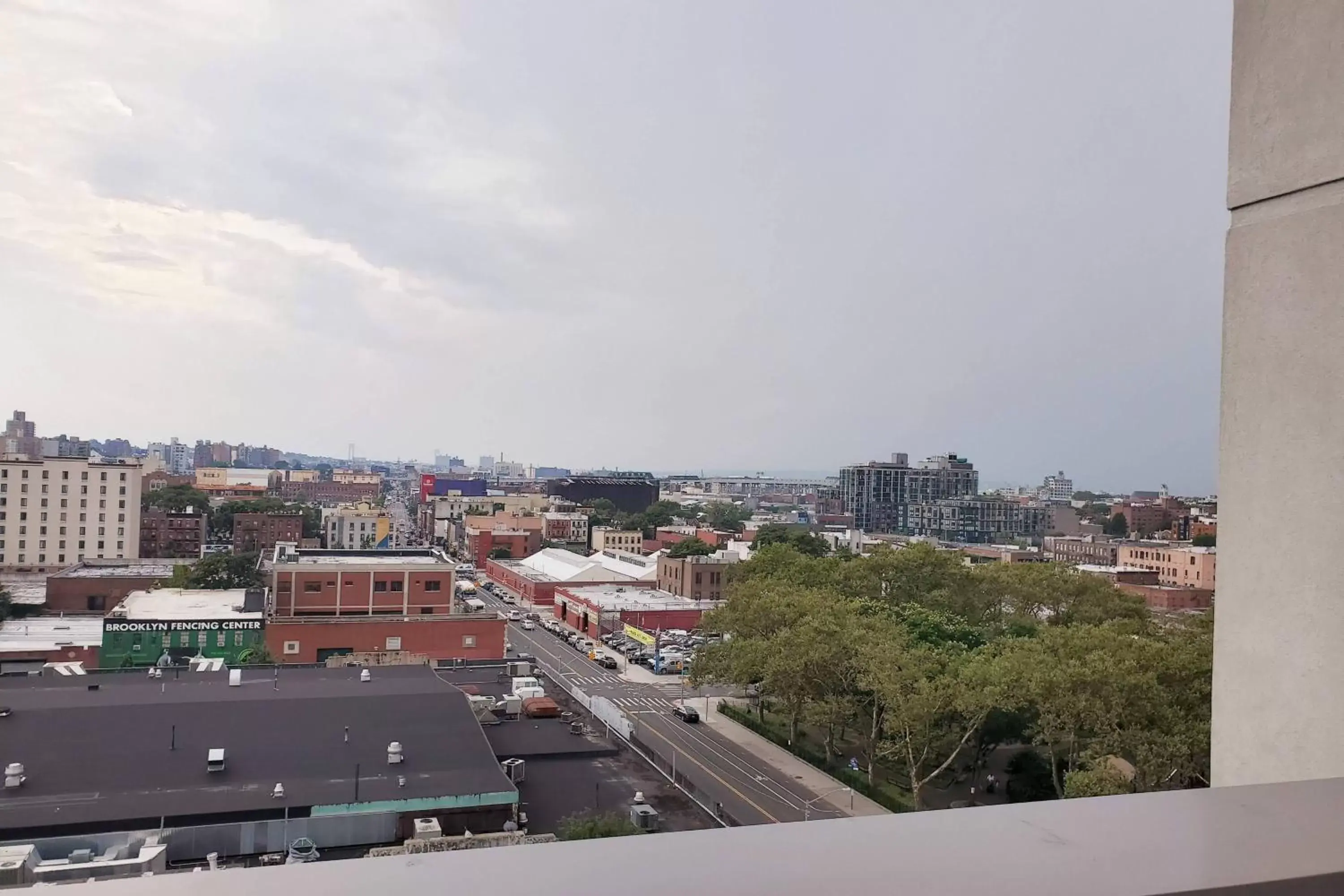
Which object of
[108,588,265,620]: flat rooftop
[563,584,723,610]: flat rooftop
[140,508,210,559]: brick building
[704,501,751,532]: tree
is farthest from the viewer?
[704,501,751,532]: tree

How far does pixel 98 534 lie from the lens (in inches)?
818

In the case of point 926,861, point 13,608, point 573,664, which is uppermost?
point 926,861

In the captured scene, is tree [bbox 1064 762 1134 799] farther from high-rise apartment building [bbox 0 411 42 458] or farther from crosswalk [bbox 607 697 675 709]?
high-rise apartment building [bbox 0 411 42 458]

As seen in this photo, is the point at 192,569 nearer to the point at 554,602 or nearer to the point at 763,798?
the point at 554,602

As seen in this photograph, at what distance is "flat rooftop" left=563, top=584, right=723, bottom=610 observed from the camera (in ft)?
57.7

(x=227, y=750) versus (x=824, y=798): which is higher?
→ (x=227, y=750)

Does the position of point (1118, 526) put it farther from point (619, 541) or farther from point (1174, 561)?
point (619, 541)

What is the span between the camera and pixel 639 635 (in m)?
16.5

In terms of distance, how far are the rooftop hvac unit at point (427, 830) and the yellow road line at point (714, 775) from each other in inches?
91.6

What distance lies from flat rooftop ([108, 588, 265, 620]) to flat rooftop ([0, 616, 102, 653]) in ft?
1.29

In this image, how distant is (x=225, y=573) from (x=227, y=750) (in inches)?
457

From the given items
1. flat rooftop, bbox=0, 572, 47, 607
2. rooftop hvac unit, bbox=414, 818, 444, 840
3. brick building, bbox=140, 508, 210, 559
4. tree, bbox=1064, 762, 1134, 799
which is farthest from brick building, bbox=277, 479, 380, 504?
tree, bbox=1064, 762, 1134, 799

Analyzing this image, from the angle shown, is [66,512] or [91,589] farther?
[66,512]

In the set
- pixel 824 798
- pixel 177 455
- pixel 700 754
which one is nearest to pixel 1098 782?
pixel 824 798
